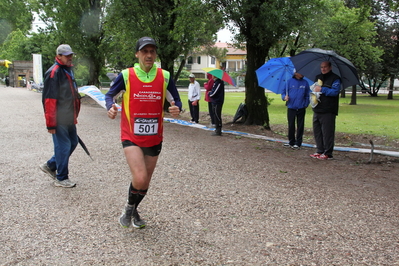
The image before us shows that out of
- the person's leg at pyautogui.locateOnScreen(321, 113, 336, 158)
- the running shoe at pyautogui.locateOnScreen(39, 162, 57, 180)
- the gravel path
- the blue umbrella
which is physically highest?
the blue umbrella

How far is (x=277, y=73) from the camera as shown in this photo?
10867 millimetres

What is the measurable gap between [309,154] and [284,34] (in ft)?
12.9

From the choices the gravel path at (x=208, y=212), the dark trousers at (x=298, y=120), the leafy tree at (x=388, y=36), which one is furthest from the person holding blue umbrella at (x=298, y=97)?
the leafy tree at (x=388, y=36)

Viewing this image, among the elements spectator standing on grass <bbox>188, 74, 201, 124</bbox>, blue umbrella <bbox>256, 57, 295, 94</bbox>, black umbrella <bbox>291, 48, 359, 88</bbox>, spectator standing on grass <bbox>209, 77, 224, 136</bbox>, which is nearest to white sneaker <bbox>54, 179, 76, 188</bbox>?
black umbrella <bbox>291, 48, 359, 88</bbox>

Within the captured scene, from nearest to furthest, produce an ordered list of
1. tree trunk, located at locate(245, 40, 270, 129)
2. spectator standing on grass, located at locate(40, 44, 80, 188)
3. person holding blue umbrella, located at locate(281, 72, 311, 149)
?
spectator standing on grass, located at locate(40, 44, 80, 188) < person holding blue umbrella, located at locate(281, 72, 311, 149) < tree trunk, located at locate(245, 40, 270, 129)

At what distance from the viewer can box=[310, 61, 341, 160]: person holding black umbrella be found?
8109mm

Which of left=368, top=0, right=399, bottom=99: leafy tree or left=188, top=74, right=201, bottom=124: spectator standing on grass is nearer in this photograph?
left=188, top=74, right=201, bottom=124: spectator standing on grass

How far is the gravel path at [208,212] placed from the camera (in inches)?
144

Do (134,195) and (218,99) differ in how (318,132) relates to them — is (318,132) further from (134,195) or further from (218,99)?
(134,195)

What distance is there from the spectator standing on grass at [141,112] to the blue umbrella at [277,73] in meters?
6.98

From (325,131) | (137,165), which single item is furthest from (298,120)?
(137,165)

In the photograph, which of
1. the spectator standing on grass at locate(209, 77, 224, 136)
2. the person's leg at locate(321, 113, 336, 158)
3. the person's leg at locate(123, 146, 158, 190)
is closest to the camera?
the person's leg at locate(123, 146, 158, 190)

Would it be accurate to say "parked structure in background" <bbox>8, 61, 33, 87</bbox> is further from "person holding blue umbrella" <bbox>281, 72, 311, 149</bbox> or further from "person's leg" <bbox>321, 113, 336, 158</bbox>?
"person's leg" <bbox>321, 113, 336, 158</bbox>

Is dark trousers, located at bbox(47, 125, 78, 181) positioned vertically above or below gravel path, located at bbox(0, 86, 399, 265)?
above
